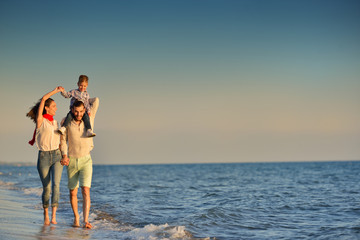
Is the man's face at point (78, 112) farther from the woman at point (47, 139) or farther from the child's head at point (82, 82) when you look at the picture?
the woman at point (47, 139)

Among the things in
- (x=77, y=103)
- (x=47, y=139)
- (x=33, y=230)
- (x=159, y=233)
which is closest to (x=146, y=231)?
(x=159, y=233)

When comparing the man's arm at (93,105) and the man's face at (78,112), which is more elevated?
the man's arm at (93,105)

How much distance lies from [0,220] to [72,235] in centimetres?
195

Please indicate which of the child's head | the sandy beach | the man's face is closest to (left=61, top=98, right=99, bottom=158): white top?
the man's face

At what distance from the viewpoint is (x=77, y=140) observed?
20.3 ft

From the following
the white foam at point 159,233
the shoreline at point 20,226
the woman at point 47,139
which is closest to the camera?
the shoreline at point 20,226

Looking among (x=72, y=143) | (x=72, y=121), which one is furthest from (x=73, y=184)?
(x=72, y=121)

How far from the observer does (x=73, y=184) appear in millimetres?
6383

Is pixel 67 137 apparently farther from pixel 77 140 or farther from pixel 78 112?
pixel 78 112

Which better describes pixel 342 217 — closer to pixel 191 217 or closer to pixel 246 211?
pixel 246 211

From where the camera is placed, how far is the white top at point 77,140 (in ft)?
20.1

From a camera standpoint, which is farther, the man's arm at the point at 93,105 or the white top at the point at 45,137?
the man's arm at the point at 93,105

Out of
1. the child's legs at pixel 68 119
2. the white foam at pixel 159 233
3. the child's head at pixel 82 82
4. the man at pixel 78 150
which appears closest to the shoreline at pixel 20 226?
the man at pixel 78 150

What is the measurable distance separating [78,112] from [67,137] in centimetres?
59
